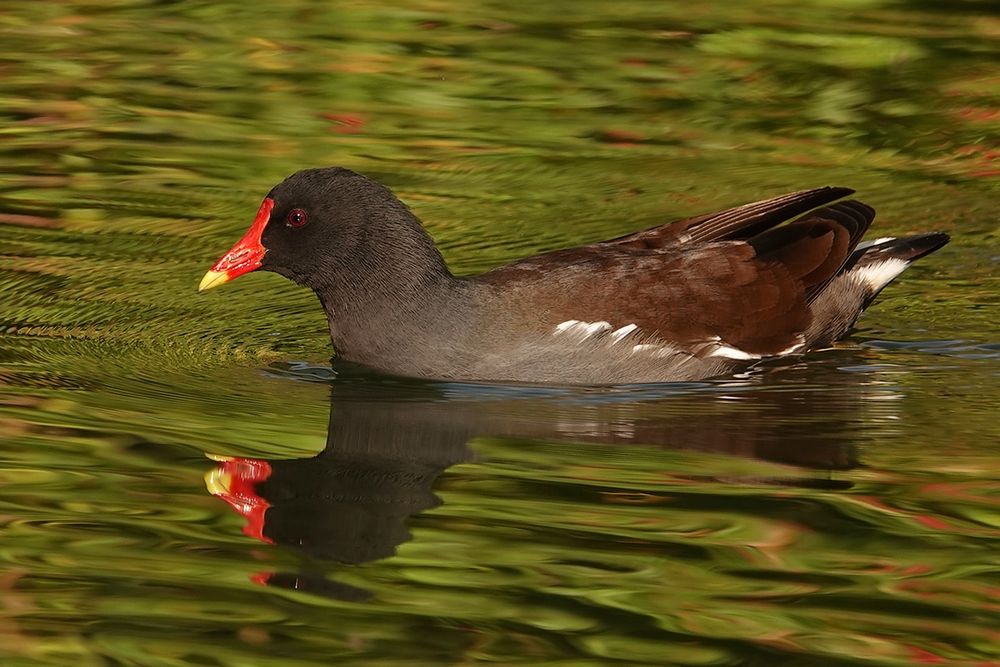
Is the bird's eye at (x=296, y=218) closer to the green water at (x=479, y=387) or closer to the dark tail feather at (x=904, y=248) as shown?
the green water at (x=479, y=387)

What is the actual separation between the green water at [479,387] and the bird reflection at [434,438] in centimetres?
2

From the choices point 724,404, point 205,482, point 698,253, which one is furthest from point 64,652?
point 698,253

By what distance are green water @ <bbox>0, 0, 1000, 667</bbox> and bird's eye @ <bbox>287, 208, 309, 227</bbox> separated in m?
0.59

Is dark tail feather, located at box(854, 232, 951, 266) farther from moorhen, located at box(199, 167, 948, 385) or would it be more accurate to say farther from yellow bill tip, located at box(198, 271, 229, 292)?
yellow bill tip, located at box(198, 271, 229, 292)

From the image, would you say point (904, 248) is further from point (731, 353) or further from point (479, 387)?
point (479, 387)

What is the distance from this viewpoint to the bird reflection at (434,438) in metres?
4.99

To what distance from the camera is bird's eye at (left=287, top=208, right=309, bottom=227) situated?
682 centimetres

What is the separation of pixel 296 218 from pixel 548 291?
3.26ft

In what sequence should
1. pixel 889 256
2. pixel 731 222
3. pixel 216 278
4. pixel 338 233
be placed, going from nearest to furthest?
pixel 338 233
pixel 216 278
pixel 731 222
pixel 889 256

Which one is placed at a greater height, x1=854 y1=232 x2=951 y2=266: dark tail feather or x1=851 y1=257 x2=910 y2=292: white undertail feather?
x1=854 y1=232 x2=951 y2=266: dark tail feather

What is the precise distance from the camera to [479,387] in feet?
21.6

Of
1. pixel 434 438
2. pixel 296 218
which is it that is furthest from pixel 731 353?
pixel 296 218

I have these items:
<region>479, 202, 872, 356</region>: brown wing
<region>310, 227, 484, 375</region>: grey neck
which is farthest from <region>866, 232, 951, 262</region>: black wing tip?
<region>310, 227, 484, 375</region>: grey neck

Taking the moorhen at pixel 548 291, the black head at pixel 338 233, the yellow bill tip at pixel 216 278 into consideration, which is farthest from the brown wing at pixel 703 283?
the yellow bill tip at pixel 216 278
